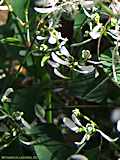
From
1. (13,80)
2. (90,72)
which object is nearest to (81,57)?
(90,72)

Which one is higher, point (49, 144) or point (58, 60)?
point (58, 60)

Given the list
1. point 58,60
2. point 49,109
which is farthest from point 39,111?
point 58,60

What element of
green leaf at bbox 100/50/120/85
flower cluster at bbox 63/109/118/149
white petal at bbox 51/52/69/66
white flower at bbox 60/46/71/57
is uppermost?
white flower at bbox 60/46/71/57

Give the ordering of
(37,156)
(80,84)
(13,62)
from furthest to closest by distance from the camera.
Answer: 1. (13,62)
2. (80,84)
3. (37,156)

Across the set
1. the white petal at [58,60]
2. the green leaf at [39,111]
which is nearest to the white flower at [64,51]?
the white petal at [58,60]

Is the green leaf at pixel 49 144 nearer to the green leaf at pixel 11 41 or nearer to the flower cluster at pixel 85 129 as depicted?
the flower cluster at pixel 85 129

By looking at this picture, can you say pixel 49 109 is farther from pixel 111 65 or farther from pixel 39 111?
pixel 111 65

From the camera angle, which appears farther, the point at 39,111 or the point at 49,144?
the point at 39,111

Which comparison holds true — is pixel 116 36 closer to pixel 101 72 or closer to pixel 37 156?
pixel 101 72

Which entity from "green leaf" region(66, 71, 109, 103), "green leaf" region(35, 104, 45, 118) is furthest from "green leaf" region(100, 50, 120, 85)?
"green leaf" region(35, 104, 45, 118)

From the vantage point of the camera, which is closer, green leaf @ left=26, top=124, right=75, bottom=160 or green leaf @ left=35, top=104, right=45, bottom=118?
green leaf @ left=26, top=124, right=75, bottom=160

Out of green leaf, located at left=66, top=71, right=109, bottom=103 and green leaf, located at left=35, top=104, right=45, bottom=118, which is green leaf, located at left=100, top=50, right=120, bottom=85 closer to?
green leaf, located at left=66, top=71, right=109, bottom=103
